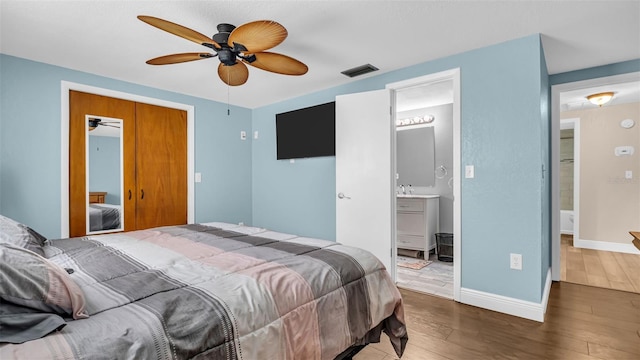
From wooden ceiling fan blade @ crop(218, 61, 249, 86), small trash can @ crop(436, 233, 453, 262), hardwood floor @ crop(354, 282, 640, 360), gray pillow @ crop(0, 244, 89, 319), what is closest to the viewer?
gray pillow @ crop(0, 244, 89, 319)

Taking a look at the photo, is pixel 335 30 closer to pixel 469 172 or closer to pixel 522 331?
pixel 469 172

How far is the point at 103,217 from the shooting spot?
352 centimetres

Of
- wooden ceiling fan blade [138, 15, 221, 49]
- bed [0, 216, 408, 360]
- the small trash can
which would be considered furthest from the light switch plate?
wooden ceiling fan blade [138, 15, 221, 49]

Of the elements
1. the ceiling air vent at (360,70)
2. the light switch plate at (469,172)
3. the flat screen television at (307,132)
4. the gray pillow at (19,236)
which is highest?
the ceiling air vent at (360,70)

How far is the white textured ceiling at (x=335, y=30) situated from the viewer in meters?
2.07

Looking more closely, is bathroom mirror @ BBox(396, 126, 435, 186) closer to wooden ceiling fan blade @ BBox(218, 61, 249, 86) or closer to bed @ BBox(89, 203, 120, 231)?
wooden ceiling fan blade @ BBox(218, 61, 249, 86)

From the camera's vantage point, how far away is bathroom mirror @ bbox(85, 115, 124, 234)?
3416 millimetres

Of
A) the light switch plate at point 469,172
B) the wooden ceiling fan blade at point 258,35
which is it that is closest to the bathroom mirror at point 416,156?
the light switch plate at point 469,172

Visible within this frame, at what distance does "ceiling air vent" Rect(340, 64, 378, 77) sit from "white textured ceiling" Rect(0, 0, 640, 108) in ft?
0.34

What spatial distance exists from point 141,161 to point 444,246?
415 cm

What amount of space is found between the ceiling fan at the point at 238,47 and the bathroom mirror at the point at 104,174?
1.73 meters

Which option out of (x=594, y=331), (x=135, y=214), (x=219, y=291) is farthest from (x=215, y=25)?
(x=594, y=331)

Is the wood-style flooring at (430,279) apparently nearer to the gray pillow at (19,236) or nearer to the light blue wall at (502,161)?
the light blue wall at (502,161)

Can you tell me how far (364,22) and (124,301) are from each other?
222 centimetres
